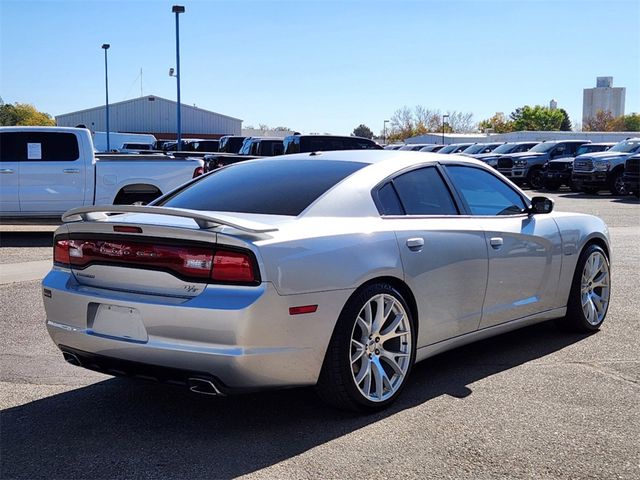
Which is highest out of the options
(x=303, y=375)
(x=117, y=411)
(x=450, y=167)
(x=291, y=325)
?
(x=450, y=167)

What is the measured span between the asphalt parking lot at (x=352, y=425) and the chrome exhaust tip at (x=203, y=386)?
0.30m

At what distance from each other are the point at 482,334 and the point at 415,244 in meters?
1.08

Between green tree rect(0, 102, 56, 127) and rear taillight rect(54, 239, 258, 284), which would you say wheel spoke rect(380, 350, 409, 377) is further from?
green tree rect(0, 102, 56, 127)

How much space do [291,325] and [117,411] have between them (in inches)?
52.0

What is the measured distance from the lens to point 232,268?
404 cm

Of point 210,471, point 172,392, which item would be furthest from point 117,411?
point 210,471

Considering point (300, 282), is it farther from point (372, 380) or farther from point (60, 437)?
point (60, 437)

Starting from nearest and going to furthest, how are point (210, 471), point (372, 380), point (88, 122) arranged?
point (210, 471)
point (372, 380)
point (88, 122)

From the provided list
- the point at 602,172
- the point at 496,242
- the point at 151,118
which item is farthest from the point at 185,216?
the point at 151,118

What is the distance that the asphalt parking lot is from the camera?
3840 millimetres

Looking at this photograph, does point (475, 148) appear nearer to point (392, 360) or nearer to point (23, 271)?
point (23, 271)

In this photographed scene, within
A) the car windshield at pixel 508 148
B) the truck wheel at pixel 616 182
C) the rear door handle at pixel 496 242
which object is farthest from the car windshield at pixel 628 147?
the rear door handle at pixel 496 242

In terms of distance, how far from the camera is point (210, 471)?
377 centimetres

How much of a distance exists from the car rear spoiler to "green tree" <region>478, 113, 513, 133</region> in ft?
415
